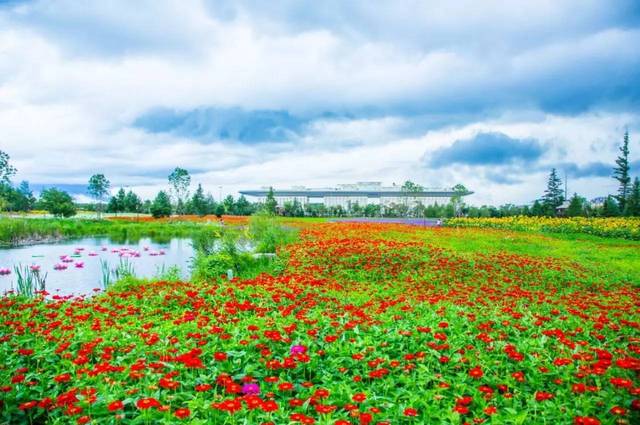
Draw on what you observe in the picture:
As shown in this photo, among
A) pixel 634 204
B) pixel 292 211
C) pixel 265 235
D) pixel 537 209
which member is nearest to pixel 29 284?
pixel 265 235

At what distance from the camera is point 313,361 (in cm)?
343

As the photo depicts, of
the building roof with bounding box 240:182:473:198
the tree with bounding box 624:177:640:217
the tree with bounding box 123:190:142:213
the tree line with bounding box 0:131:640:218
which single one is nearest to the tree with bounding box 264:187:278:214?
the tree line with bounding box 0:131:640:218

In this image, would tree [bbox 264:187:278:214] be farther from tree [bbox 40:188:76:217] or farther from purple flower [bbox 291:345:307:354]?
tree [bbox 40:188:76:217]

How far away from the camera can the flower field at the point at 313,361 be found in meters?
2.68

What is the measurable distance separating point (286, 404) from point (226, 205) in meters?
57.6

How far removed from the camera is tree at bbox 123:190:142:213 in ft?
172

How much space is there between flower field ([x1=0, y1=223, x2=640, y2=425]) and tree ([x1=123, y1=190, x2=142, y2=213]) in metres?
51.0

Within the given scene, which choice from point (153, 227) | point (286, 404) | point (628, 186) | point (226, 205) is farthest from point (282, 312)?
point (226, 205)

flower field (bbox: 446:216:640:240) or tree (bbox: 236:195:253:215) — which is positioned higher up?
tree (bbox: 236:195:253:215)

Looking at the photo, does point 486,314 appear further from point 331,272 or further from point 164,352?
point 331,272

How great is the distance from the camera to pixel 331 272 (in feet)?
29.0

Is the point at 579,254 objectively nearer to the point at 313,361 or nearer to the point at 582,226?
the point at 582,226

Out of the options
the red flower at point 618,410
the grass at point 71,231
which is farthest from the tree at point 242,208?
the red flower at point 618,410

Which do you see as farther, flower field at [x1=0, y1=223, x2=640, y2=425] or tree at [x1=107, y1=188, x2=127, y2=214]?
tree at [x1=107, y1=188, x2=127, y2=214]
